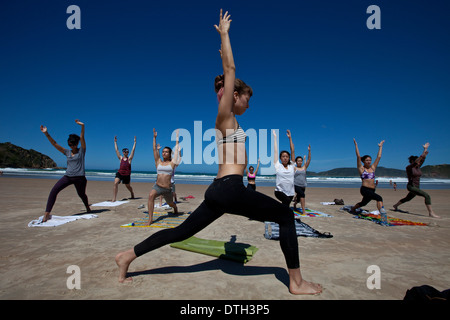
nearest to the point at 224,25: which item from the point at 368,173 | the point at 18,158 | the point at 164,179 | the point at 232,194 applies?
the point at 232,194

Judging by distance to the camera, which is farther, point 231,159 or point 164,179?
point 164,179

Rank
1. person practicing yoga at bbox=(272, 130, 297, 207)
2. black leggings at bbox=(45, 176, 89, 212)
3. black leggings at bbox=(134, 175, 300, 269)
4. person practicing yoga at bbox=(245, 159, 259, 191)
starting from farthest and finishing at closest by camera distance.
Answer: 1. person practicing yoga at bbox=(245, 159, 259, 191)
2. person practicing yoga at bbox=(272, 130, 297, 207)
3. black leggings at bbox=(45, 176, 89, 212)
4. black leggings at bbox=(134, 175, 300, 269)

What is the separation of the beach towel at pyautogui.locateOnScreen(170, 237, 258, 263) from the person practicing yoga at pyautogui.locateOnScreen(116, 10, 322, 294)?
4.09 feet

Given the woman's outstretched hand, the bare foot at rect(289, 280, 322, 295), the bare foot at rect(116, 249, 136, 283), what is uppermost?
the woman's outstretched hand

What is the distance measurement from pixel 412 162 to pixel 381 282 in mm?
8088

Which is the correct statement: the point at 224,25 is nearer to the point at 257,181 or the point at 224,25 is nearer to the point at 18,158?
the point at 257,181

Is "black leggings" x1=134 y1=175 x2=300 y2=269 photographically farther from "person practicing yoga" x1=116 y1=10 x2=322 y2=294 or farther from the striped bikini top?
the striped bikini top

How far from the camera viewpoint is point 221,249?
3764 mm

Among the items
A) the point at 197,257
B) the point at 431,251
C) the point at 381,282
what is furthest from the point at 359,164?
the point at 197,257

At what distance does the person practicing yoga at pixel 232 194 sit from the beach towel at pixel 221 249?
4.09 feet

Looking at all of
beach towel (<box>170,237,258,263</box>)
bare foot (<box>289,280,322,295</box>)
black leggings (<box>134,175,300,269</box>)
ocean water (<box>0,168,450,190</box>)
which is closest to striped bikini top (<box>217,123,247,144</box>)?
black leggings (<box>134,175,300,269</box>)

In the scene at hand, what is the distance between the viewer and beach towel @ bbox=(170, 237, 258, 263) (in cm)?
344

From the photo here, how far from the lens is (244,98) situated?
2471mm

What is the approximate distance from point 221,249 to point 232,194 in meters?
2.06
